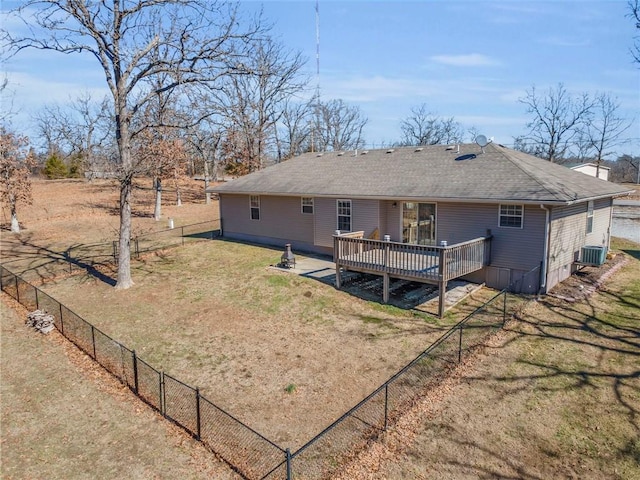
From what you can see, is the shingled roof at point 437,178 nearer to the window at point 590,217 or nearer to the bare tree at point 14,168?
the window at point 590,217

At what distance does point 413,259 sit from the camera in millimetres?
12391

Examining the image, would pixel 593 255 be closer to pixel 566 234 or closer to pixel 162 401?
pixel 566 234

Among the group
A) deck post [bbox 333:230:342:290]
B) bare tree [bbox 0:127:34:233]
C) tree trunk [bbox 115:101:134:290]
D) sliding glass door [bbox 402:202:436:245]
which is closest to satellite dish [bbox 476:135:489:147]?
sliding glass door [bbox 402:202:436:245]

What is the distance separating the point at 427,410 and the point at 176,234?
69.6ft

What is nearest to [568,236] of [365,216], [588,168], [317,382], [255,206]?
[365,216]

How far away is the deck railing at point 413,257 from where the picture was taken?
37.8 ft

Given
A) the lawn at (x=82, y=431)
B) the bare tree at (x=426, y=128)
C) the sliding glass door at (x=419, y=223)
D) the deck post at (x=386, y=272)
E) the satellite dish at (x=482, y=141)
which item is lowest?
the lawn at (x=82, y=431)

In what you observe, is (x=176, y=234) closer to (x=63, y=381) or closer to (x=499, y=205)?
(x=63, y=381)

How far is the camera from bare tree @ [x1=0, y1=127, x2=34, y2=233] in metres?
24.3

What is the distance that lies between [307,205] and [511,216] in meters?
8.90

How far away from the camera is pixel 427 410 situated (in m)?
7.30

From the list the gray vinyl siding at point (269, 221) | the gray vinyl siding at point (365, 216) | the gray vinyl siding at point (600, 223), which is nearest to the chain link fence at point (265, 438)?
the gray vinyl siding at point (365, 216)

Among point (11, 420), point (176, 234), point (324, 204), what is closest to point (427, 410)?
point (11, 420)

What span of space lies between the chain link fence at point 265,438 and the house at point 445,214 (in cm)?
226
